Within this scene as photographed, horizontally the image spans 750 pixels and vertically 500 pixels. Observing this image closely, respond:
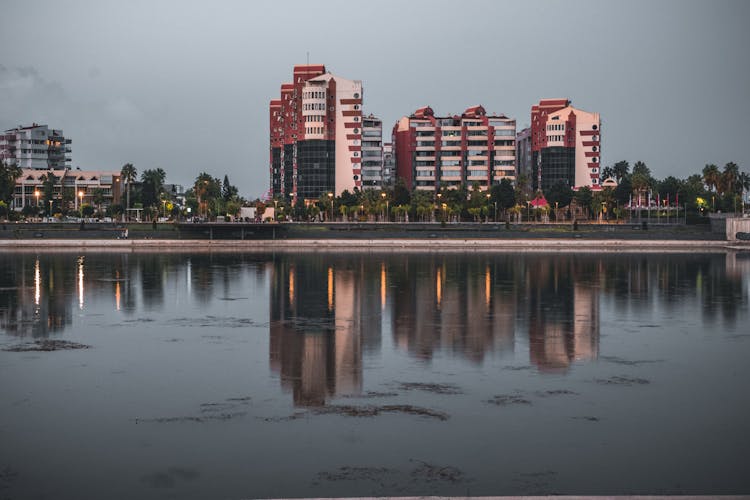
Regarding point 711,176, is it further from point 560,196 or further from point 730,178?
point 560,196

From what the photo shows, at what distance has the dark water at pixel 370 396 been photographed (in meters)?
12.4

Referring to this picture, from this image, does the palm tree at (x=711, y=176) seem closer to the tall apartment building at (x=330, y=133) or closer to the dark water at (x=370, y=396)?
the tall apartment building at (x=330, y=133)

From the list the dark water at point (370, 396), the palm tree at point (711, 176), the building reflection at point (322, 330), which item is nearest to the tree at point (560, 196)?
the palm tree at point (711, 176)

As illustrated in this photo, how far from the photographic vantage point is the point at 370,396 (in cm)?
1769

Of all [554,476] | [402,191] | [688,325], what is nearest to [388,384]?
[554,476]

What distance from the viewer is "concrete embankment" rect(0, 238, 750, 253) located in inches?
3792

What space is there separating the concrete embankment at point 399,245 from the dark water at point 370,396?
57.0m

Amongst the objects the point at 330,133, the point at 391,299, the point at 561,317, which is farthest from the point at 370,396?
the point at 330,133

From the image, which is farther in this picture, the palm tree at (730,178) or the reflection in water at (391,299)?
the palm tree at (730,178)

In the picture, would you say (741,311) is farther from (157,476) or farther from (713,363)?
(157,476)

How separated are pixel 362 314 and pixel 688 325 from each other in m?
12.0

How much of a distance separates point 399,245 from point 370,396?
3226 inches

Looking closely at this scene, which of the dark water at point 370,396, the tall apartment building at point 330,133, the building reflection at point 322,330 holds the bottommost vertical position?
the dark water at point 370,396

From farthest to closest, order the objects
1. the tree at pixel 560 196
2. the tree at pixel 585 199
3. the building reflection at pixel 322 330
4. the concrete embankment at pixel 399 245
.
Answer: the tree at pixel 560 196, the tree at pixel 585 199, the concrete embankment at pixel 399 245, the building reflection at pixel 322 330
